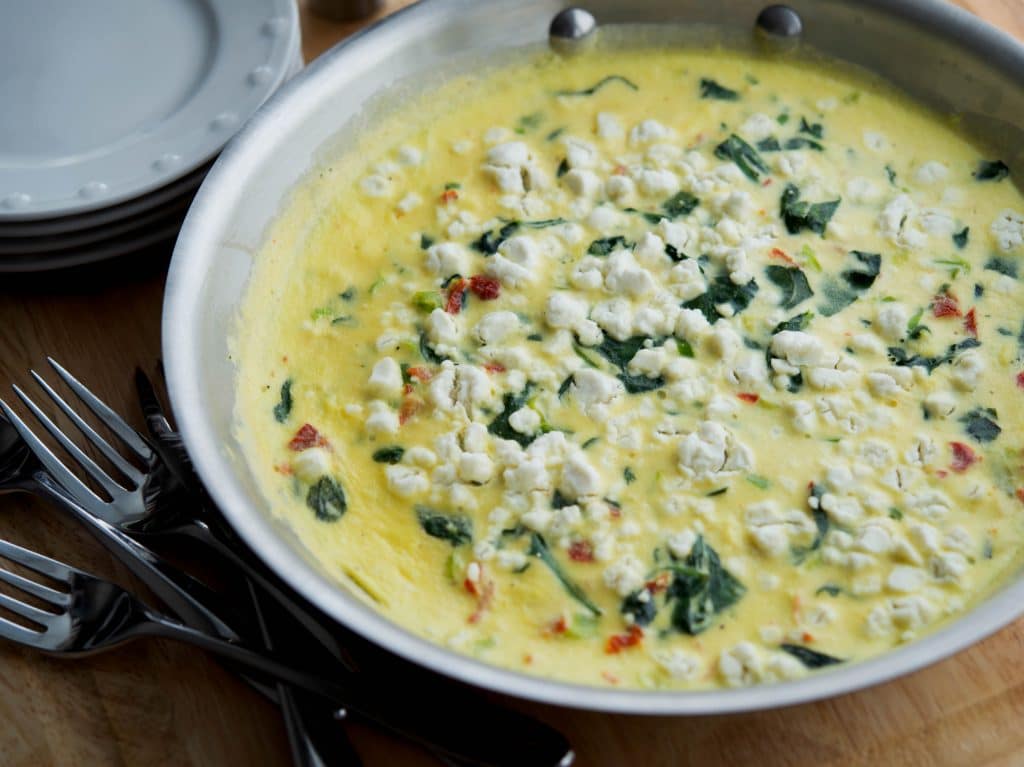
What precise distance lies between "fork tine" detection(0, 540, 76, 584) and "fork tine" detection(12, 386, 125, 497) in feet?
0.54

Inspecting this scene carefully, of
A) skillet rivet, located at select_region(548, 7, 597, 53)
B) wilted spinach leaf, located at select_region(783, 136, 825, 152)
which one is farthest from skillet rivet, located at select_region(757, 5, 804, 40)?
skillet rivet, located at select_region(548, 7, 597, 53)

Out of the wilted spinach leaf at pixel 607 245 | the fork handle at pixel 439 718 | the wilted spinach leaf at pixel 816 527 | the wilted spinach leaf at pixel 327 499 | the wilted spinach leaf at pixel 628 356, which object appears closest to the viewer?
the fork handle at pixel 439 718

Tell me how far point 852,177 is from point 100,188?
1650mm

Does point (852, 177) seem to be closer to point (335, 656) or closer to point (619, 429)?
point (619, 429)

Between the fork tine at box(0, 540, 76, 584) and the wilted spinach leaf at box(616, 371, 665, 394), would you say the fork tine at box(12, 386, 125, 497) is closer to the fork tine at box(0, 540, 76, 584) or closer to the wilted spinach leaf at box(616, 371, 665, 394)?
the fork tine at box(0, 540, 76, 584)

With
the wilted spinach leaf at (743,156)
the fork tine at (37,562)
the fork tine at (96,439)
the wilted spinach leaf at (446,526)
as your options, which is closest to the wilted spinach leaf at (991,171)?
the wilted spinach leaf at (743,156)

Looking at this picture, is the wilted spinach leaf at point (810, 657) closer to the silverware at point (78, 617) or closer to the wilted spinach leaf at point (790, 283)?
the wilted spinach leaf at point (790, 283)

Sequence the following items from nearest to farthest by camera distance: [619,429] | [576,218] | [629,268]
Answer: [619,429] < [629,268] < [576,218]

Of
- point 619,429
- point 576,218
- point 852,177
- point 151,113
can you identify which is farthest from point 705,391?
point 151,113

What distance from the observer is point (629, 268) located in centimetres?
237

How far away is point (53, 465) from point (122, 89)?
1037 mm

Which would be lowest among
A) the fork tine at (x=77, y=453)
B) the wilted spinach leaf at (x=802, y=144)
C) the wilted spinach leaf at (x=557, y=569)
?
the fork tine at (x=77, y=453)

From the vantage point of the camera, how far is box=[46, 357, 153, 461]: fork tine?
225 centimetres

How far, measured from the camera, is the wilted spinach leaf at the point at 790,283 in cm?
237
